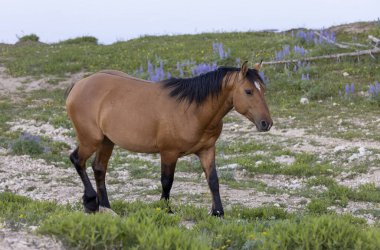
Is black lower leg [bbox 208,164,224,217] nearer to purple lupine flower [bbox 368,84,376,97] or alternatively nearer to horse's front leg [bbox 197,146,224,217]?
horse's front leg [bbox 197,146,224,217]

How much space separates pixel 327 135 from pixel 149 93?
654cm

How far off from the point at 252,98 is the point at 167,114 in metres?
1.10

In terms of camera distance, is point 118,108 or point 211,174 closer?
point 211,174

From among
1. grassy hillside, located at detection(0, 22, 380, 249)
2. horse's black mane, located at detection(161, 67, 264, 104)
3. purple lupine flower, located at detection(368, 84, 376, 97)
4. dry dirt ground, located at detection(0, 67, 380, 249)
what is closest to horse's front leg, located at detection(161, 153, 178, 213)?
grassy hillside, located at detection(0, 22, 380, 249)

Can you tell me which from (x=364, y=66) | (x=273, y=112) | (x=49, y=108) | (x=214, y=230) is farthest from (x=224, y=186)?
(x=364, y=66)

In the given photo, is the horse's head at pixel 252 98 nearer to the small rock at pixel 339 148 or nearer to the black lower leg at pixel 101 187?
the black lower leg at pixel 101 187

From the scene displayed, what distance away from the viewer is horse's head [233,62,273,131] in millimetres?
7035

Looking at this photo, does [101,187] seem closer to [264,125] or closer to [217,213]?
[217,213]

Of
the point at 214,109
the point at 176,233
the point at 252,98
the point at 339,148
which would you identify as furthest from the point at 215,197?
the point at 339,148

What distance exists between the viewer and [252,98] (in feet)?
23.3

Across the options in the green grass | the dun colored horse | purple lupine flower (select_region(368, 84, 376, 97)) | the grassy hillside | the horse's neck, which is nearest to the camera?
the green grass

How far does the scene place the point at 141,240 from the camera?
463 centimetres

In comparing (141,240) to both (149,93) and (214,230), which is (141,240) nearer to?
(214,230)

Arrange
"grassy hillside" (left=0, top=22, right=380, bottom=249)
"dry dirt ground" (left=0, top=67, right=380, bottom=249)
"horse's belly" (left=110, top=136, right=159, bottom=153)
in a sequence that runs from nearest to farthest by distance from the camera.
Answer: "grassy hillside" (left=0, top=22, right=380, bottom=249)
"horse's belly" (left=110, top=136, right=159, bottom=153)
"dry dirt ground" (left=0, top=67, right=380, bottom=249)
